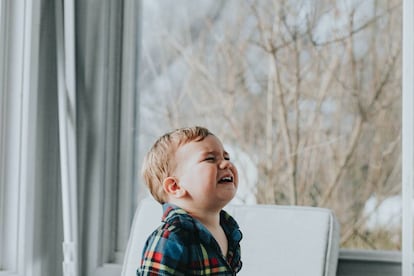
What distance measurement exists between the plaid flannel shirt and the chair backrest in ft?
A: 1.41

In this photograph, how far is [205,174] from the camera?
158 cm

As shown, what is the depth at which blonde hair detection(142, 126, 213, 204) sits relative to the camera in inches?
63.9

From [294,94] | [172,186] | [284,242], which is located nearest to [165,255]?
[172,186]

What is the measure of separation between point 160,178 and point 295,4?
1028 mm

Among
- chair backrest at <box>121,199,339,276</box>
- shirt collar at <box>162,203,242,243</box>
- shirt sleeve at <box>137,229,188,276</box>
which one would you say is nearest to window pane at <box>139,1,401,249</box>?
chair backrest at <box>121,199,339,276</box>

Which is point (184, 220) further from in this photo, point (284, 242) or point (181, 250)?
point (284, 242)

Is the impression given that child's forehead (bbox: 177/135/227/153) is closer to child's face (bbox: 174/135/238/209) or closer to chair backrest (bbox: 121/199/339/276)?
child's face (bbox: 174/135/238/209)

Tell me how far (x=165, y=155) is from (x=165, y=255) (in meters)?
0.23

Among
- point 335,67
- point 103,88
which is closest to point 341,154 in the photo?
point 335,67

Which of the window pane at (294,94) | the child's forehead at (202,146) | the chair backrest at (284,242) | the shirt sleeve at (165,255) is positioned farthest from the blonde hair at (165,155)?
the window pane at (294,94)

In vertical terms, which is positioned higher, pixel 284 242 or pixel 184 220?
pixel 184 220

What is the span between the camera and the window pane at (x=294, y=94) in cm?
233

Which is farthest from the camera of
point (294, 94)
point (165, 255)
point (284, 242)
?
point (294, 94)

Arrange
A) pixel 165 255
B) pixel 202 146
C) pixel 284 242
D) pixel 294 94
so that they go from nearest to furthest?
pixel 165 255, pixel 202 146, pixel 284 242, pixel 294 94
